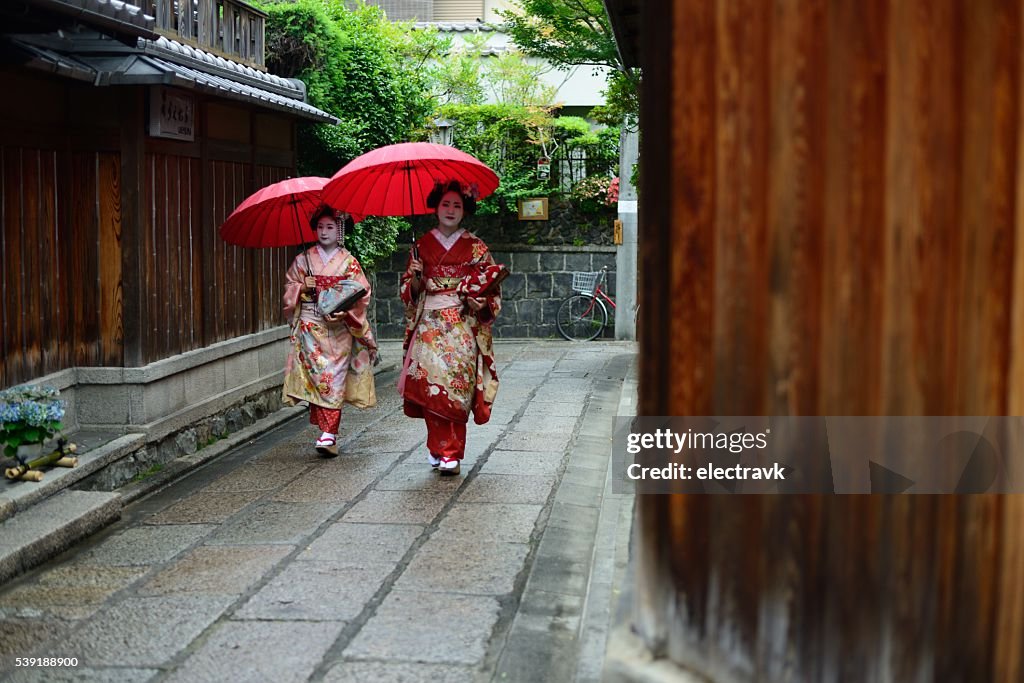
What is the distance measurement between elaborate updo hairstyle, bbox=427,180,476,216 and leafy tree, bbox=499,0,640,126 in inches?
220

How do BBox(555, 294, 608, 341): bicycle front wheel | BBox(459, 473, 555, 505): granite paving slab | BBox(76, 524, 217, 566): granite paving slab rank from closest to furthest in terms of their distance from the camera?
BBox(76, 524, 217, 566): granite paving slab < BBox(459, 473, 555, 505): granite paving slab < BBox(555, 294, 608, 341): bicycle front wheel

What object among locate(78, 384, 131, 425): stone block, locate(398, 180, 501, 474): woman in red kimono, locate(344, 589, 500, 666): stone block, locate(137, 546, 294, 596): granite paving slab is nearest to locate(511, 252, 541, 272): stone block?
locate(398, 180, 501, 474): woman in red kimono

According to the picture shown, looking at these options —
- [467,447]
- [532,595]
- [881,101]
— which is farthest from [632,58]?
[881,101]

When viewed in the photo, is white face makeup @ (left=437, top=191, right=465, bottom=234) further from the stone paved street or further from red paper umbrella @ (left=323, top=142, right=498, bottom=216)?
the stone paved street

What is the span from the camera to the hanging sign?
8.98 meters

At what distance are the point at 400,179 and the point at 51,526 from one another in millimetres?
3757

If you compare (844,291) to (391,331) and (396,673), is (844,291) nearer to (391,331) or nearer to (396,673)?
(396,673)

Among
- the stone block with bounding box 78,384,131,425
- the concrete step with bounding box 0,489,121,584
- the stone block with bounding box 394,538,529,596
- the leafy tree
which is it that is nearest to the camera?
the stone block with bounding box 394,538,529,596

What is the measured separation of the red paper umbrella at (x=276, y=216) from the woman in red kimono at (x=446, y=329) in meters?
1.22

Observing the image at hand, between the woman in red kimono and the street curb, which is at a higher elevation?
the woman in red kimono

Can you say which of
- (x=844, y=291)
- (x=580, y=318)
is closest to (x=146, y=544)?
(x=844, y=291)

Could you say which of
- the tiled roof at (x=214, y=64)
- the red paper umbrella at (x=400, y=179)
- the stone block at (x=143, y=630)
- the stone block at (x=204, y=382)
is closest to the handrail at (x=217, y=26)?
the tiled roof at (x=214, y=64)

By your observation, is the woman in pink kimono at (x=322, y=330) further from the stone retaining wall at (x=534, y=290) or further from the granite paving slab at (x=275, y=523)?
the stone retaining wall at (x=534, y=290)

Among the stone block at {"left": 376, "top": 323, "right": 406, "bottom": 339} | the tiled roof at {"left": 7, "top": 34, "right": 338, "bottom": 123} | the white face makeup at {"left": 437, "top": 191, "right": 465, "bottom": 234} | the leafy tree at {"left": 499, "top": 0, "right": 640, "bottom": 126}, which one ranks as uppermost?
the leafy tree at {"left": 499, "top": 0, "right": 640, "bottom": 126}
